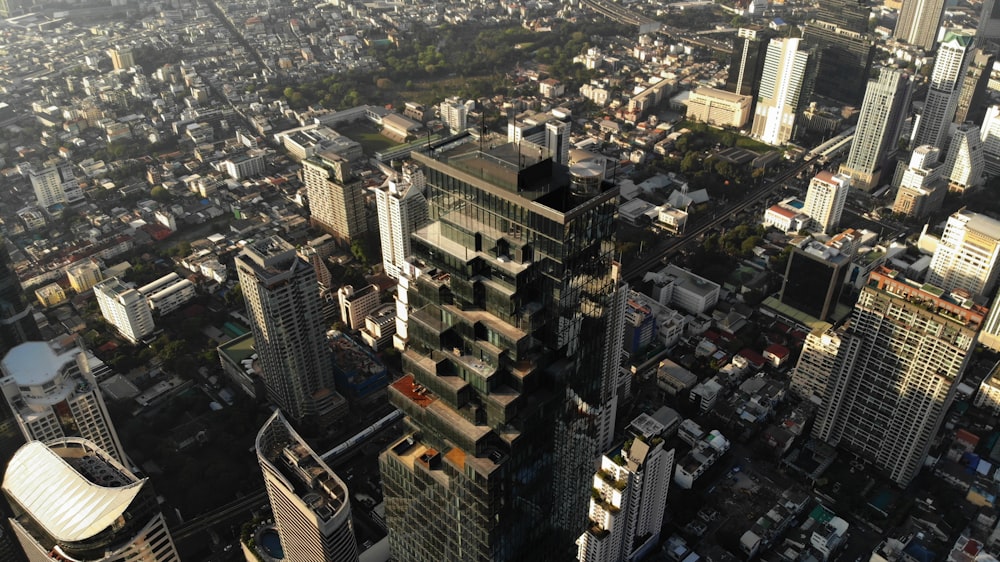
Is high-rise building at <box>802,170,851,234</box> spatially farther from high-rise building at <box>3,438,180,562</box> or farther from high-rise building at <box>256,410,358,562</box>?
high-rise building at <box>3,438,180,562</box>

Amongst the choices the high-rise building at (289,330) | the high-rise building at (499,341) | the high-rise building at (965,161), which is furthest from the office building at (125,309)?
the high-rise building at (965,161)

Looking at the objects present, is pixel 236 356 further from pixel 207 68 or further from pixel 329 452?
pixel 207 68

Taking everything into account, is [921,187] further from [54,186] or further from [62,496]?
[54,186]

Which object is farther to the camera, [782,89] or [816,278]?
[782,89]

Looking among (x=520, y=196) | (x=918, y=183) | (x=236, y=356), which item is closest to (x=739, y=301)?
(x=918, y=183)

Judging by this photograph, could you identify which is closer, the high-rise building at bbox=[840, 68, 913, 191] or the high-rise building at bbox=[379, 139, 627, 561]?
the high-rise building at bbox=[379, 139, 627, 561]

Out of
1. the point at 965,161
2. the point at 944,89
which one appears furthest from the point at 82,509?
the point at 944,89

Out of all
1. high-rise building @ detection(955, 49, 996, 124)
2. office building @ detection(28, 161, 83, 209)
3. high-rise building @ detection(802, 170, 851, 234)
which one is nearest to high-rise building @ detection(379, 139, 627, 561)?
high-rise building @ detection(802, 170, 851, 234)
